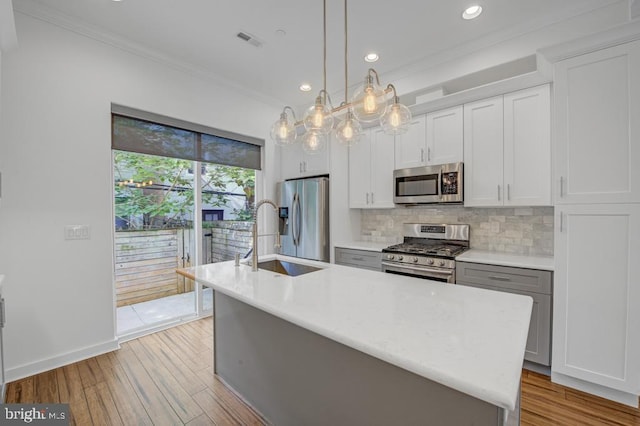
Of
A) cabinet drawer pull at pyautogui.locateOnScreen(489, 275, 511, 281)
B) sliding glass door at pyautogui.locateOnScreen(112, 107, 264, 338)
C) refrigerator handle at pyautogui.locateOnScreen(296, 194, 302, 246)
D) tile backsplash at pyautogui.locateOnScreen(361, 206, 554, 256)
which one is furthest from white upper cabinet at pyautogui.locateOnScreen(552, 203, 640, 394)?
sliding glass door at pyautogui.locateOnScreen(112, 107, 264, 338)

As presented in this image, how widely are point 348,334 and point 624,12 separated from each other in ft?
9.68

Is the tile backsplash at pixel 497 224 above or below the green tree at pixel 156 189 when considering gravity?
below

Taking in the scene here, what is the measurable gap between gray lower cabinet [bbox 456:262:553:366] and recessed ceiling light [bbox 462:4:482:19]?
6.82 ft

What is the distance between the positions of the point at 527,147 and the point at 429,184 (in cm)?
90

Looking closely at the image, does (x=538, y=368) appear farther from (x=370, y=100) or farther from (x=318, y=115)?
(x=318, y=115)

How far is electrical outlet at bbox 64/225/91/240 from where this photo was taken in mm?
2447

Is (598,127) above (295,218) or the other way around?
above

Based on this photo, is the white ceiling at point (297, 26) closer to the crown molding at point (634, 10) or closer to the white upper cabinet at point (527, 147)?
the crown molding at point (634, 10)

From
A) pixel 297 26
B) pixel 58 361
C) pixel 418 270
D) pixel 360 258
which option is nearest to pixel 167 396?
pixel 58 361

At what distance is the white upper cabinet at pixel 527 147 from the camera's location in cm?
244

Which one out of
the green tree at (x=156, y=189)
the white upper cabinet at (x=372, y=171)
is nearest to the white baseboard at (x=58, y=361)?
the green tree at (x=156, y=189)

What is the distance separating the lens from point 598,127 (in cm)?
201

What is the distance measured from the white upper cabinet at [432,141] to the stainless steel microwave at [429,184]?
0.09 meters

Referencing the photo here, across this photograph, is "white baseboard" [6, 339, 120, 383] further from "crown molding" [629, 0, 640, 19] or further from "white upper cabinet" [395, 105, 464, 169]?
"crown molding" [629, 0, 640, 19]
